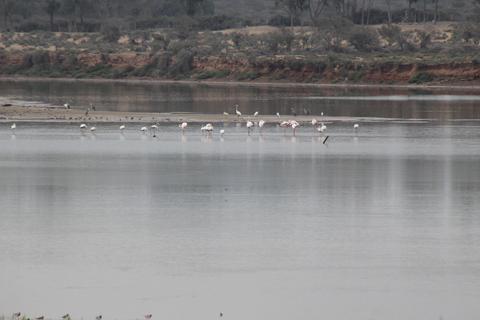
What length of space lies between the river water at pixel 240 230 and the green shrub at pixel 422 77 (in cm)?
3786

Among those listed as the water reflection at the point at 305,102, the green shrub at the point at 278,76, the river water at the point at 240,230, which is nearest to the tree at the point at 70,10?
the green shrub at the point at 278,76

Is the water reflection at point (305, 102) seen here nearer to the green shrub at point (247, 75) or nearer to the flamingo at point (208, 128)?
the flamingo at point (208, 128)

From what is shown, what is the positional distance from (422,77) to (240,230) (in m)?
51.4

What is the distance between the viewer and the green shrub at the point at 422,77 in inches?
2350

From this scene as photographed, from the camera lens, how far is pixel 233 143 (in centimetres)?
2358

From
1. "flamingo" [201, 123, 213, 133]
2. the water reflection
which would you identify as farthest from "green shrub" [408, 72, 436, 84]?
"flamingo" [201, 123, 213, 133]

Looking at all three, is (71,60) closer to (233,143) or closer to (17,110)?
(17,110)

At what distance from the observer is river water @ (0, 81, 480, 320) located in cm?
817

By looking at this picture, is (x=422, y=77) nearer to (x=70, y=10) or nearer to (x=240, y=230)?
(x=240, y=230)

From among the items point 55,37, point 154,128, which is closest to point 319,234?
point 154,128

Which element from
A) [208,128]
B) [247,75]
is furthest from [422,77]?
[208,128]

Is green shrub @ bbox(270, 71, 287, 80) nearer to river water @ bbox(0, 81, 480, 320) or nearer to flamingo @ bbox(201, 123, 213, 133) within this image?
flamingo @ bbox(201, 123, 213, 133)

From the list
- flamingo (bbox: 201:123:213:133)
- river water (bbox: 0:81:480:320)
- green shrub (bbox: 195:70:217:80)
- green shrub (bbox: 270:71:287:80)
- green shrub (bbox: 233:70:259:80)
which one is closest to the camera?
river water (bbox: 0:81:480:320)

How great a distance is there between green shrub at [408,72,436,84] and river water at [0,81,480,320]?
3786 cm
